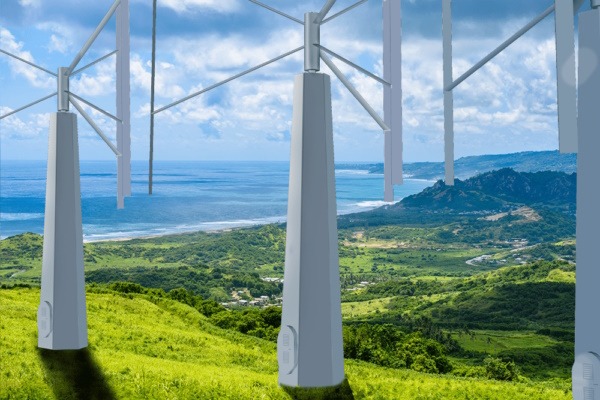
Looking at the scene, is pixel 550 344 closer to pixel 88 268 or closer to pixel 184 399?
pixel 184 399

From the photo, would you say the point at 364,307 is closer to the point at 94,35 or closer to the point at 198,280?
the point at 198,280

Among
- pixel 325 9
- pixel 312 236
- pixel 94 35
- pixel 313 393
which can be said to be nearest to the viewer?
pixel 325 9

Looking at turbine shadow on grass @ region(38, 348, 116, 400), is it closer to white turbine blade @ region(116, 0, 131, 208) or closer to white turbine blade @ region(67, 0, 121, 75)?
white turbine blade @ region(116, 0, 131, 208)

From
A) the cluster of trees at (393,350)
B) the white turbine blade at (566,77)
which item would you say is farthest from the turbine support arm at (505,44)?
the cluster of trees at (393,350)

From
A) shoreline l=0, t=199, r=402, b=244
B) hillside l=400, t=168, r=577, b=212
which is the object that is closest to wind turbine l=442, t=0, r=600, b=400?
shoreline l=0, t=199, r=402, b=244

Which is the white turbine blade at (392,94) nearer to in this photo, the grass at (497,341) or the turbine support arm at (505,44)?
the turbine support arm at (505,44)

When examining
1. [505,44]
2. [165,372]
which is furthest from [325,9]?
[165,372]
